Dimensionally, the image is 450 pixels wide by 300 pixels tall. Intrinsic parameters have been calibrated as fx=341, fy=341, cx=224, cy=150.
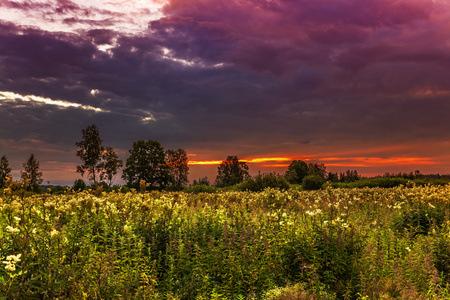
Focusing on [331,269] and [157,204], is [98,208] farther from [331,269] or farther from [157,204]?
[331,269]

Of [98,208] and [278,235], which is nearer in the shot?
[278,235]

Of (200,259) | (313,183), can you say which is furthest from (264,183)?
(200,259)

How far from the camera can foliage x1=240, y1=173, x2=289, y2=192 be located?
26.5 metres

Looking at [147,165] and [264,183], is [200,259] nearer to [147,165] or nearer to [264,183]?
[264,183]

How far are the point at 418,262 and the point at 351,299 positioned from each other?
182cm

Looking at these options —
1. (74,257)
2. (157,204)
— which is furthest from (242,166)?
(74,257)

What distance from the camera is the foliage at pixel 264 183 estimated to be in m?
26.5

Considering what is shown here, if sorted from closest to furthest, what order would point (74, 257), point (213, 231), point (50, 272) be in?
point (50, 272), point (74, 257), point (213, 231)

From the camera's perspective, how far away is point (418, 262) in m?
6.98

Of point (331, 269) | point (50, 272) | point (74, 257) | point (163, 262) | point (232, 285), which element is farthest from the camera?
point (163, 262)

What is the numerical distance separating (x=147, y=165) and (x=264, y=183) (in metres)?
22.5

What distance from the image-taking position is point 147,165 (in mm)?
44844

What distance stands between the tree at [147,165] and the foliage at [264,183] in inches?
812

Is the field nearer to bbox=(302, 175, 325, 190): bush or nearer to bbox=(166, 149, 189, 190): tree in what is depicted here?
bbox=(302, 175, 325, 190): bush
